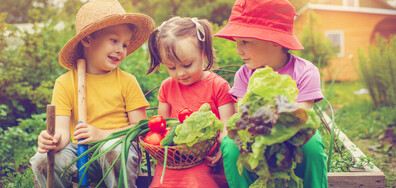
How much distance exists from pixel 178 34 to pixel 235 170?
3.10ft

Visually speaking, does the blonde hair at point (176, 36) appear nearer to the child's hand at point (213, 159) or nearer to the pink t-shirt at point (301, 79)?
the pink t-shirt at point (301, 79)

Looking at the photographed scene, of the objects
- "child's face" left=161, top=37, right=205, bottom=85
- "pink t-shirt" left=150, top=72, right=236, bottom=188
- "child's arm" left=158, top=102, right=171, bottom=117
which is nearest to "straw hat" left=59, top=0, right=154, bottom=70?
"child's face" left=161, top=37, right=205, bottom=85

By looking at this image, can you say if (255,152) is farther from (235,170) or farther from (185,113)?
(185,113)

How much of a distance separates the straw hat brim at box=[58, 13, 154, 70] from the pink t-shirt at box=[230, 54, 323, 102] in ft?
2.72

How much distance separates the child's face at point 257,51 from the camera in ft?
6.77

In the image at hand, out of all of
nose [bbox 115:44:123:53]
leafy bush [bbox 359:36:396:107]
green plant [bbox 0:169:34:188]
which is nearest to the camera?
nose [bbox 115:44:123:53]

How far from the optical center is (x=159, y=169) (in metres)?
2.01

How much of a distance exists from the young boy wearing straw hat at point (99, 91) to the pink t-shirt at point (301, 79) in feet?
2.44

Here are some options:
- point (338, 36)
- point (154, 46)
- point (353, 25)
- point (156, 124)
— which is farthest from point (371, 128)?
point (353, 25)

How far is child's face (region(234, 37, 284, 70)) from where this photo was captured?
6.77 ft

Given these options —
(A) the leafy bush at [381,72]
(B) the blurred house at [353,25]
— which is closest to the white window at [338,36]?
(B) the blurred house at [353,25]

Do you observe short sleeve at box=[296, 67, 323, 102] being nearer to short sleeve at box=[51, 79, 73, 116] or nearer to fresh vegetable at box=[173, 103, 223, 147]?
fresh vegetable at box=[173, 103, 223, 147]

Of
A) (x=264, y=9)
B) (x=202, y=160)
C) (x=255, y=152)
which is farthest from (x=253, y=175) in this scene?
(x=264, y=9)

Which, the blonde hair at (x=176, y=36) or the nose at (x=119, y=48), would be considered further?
the nose at (x=119, y=48)
